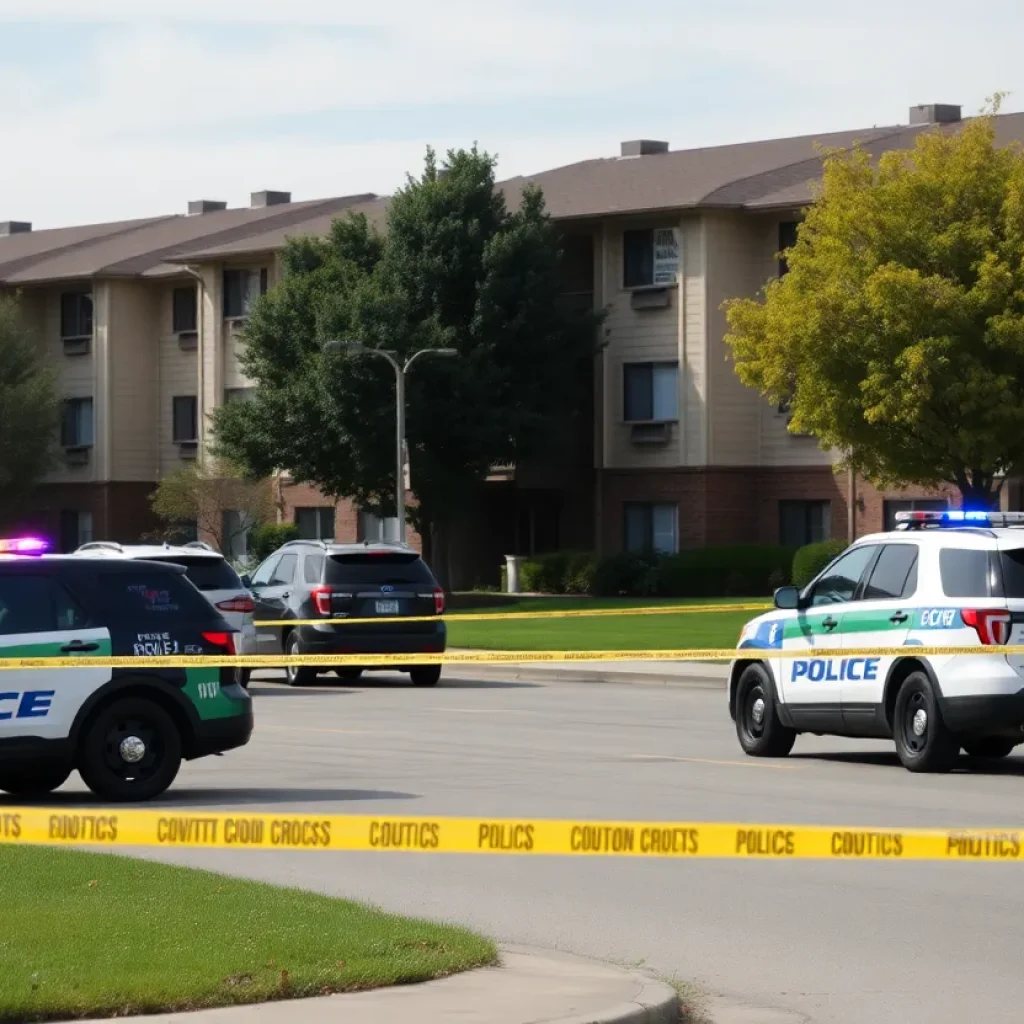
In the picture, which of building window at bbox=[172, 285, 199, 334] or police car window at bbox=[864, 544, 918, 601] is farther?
building window at bbox=[172, 285, 199, 334]

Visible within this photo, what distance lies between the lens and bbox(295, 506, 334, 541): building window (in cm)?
6159

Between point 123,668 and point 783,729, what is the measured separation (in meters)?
5.67

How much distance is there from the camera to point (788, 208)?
51.0 meters

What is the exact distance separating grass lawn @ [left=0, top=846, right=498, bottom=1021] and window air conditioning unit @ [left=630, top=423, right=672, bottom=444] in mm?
43906

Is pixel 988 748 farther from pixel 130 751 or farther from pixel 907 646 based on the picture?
pixel 130 751

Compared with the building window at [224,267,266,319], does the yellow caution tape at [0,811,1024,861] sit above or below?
below

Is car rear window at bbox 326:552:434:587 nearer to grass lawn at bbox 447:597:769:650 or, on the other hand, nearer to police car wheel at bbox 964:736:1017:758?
grass lawn at bbox 447:597:769:650

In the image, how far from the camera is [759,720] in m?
17.6

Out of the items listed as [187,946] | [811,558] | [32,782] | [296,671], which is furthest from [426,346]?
[187,946]

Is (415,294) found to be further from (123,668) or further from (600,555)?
(123,668)

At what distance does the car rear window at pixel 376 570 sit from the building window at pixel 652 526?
2505 cm

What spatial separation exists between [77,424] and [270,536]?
36.6ft

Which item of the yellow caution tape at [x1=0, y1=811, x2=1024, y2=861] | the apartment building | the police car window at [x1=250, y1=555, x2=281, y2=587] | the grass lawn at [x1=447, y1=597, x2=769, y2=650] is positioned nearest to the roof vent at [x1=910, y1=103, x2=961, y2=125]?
the apartment building

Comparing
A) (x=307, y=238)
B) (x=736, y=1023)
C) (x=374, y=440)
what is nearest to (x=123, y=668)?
(x=736, y=1023)
